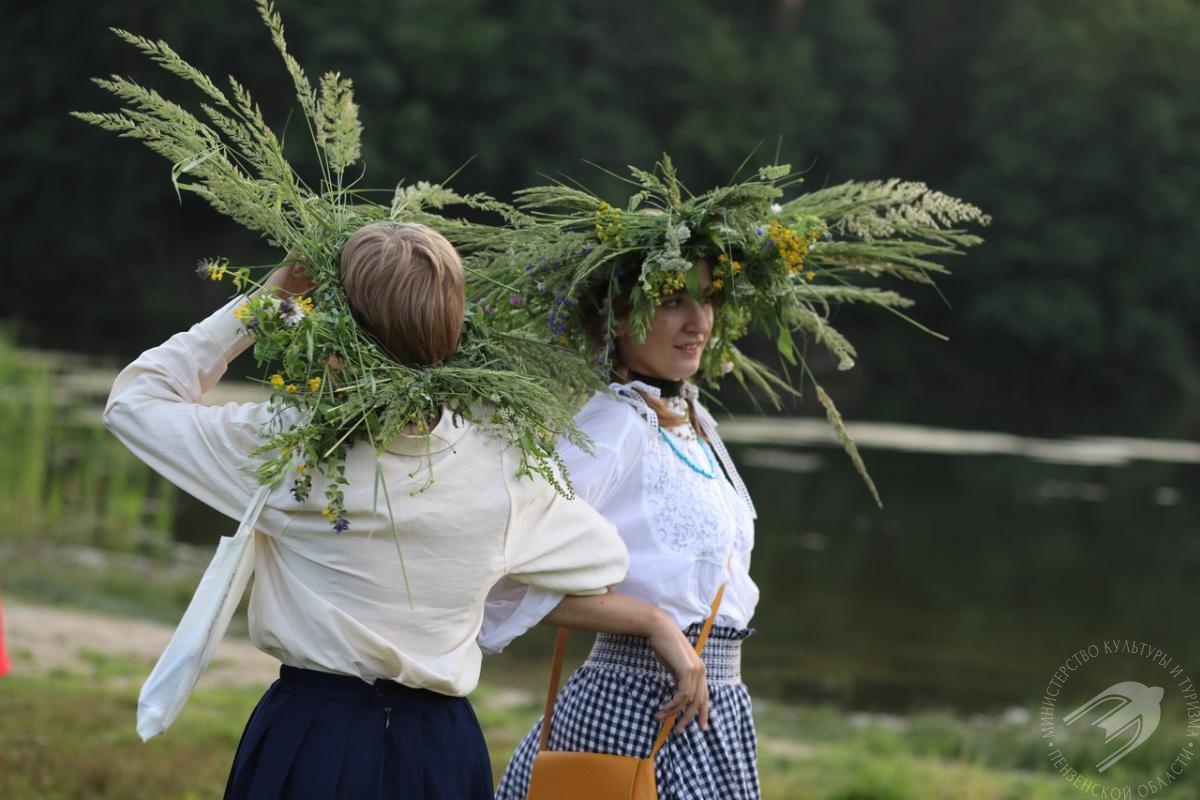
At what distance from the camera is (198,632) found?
7.66 feet

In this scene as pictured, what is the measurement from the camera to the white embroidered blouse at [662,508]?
2.95 m

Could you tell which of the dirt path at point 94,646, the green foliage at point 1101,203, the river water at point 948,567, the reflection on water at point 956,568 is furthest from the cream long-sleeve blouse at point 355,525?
the green foliage at point 1101,203

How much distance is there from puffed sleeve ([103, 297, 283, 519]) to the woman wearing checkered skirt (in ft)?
2.37

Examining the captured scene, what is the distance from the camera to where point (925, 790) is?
5.09 m

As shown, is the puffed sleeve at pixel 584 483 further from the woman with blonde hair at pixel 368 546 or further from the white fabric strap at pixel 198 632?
the white fabric strap at pixel 198 632

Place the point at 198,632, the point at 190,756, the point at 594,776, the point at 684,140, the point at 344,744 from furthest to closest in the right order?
the point at 684,140 < the point at 190,756 < the point at 594,776 < the point at 344,744 < the point at 198,632

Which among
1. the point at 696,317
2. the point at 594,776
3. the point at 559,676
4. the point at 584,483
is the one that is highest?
the point at 696,317

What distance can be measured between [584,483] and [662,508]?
17 centimetres

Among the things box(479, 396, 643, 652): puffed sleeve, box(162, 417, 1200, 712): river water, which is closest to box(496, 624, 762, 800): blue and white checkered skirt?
box(479, 396, 643, 652): puffed sleeve

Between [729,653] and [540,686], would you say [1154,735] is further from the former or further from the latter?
[729,653]

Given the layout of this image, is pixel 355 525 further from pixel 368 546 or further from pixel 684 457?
pixel 684 457

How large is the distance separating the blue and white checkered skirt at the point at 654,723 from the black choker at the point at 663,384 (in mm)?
495

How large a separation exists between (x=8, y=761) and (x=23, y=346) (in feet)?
65.3

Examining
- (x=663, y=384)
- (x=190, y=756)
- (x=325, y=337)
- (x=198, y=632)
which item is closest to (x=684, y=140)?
(x=190, y=756)
